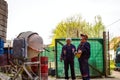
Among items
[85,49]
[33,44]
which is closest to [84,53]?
[85,49]

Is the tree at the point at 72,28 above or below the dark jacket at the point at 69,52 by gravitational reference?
above

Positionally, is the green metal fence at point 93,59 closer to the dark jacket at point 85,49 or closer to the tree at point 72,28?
the dark jacket at point 85,49

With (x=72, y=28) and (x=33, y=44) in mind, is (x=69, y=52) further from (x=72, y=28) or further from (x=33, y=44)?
(x=72, y=28)

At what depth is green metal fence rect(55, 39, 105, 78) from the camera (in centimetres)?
1723

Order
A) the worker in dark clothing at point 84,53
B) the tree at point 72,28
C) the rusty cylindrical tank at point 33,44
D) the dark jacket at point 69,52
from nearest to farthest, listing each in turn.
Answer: the rusty cylindrical tank at point 33,44, the worker in dark clothing at point 84,53, the dark jacket at point 69,52, the tree at point 72,28

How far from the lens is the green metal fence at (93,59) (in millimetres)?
17234

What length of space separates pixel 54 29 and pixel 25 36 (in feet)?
195

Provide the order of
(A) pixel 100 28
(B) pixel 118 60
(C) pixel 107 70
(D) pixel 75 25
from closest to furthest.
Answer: (C) pixel 107 70 < (B) pixel 118 60 < (A) pixel 100 28 < (D) pixel 75 25

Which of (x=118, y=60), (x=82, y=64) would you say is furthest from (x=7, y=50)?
(x=118, y=60)

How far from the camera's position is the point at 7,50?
9.01m

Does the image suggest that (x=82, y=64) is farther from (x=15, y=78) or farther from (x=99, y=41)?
(x=99, y=41)

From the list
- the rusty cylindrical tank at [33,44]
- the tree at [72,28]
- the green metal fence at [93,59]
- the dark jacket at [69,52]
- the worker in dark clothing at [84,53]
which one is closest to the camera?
the rusty cylindrical tank at [33,44]

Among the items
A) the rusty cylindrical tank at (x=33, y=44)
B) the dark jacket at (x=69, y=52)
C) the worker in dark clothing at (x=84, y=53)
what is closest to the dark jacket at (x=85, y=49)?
the worker in dark clothing at (x=84, y=53)

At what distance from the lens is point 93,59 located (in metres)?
17.8
